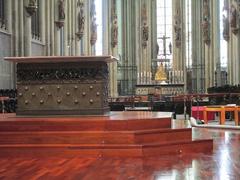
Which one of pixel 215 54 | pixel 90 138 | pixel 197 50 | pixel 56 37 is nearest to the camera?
pixel 90 138

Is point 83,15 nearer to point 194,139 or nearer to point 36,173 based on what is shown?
point 194,139

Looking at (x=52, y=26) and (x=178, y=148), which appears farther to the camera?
(x=52, y=26)

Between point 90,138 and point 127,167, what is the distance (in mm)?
1313

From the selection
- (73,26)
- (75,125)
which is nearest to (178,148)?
(75,125)

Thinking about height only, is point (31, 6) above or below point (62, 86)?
above

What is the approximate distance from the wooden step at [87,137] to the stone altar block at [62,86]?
1170 millimetres

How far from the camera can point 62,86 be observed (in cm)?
845

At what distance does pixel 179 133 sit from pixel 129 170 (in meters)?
1.96

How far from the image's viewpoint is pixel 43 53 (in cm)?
2372

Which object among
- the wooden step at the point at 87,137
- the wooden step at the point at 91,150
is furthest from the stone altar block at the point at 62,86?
the wooden step at the point at 91,150

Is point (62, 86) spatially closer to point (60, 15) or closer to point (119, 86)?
point (60, 15)

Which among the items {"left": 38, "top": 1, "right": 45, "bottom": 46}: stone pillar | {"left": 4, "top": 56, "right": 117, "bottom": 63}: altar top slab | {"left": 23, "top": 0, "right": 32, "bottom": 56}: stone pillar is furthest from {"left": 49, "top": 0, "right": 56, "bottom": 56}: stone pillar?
{"left": 4, "top": 56, "right": 117, "bottom": 63}: altar top slab

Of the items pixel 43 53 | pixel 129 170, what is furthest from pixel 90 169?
pixel 43 53

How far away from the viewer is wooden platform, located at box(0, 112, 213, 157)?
6984 mm
